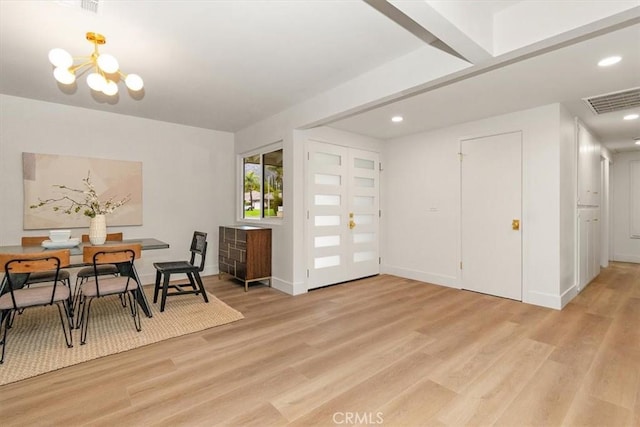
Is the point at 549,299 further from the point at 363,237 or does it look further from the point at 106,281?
the point at 106,281

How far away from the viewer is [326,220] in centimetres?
473

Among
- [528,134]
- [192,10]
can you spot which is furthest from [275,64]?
[528,134]

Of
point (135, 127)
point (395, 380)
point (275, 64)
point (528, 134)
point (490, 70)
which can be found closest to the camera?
point (395, 380)

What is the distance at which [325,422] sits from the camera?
1722 mm

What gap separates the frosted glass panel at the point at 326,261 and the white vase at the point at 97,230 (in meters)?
2.67

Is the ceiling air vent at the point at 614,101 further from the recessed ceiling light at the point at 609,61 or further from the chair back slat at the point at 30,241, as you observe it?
the chair back slat at the point at 30,241

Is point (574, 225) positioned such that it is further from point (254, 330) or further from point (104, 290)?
point (104, 290)

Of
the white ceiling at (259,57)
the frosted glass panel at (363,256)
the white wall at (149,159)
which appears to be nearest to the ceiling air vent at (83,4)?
the white ceiling at (259,57)

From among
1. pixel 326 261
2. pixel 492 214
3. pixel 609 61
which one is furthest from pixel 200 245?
pixel 609 61

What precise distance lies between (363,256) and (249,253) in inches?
78.6

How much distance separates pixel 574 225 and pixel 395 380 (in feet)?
11.9

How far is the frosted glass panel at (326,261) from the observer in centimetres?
459

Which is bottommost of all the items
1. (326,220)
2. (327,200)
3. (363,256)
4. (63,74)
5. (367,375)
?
(367,375)

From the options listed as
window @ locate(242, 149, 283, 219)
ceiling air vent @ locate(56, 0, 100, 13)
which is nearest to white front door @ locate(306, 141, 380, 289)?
window @ locate(242, 149, 283, 219)
